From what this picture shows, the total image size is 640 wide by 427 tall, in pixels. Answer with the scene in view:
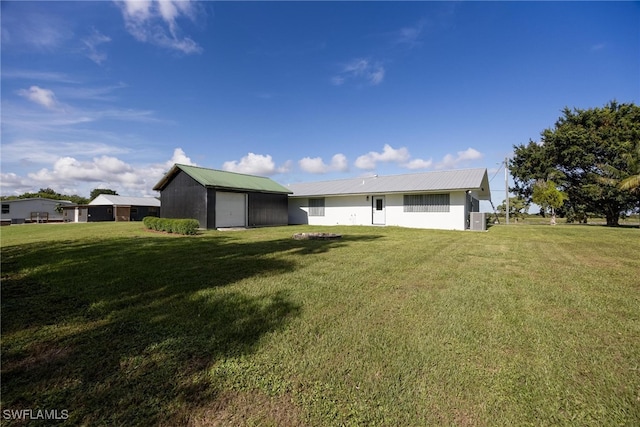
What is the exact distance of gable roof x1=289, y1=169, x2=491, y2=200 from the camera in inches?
711

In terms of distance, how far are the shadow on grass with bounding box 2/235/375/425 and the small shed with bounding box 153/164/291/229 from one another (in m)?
11.9

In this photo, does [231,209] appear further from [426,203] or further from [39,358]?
[39,358]

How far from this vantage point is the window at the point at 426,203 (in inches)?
727

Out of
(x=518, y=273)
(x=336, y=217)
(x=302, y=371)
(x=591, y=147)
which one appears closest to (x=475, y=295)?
(x=518, y=273)

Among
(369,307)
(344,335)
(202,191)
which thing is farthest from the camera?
(202,191)

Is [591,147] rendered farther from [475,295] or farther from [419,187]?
[475,295]

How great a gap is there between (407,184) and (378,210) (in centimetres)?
274

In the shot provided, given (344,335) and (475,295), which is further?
(475,295)

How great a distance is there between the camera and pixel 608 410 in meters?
2.06

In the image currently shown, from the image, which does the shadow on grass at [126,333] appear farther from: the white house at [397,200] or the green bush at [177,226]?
the white house at [397,200]

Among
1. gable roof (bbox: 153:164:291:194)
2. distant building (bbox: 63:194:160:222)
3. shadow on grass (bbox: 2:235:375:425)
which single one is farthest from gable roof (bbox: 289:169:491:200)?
distant building (bbox: 63:194:160:222)

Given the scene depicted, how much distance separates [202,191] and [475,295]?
16796 mm

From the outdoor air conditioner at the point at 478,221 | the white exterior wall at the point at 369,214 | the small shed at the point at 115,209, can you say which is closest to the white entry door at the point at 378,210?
the white exterior wall at the point at 369,214

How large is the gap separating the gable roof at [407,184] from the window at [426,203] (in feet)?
2.12
